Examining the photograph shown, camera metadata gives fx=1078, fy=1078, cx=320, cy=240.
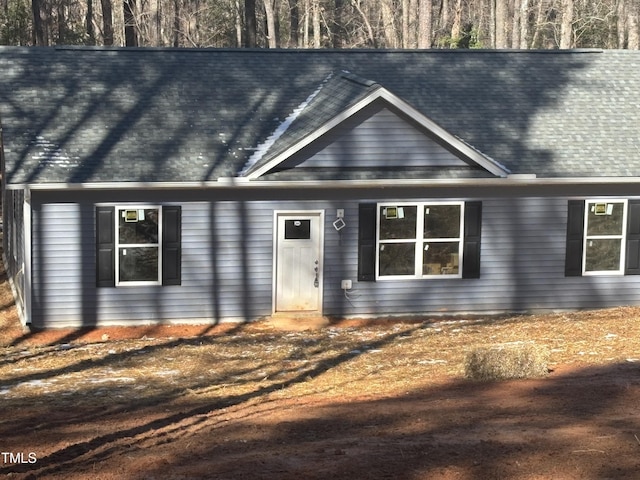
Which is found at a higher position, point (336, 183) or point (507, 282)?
point (336, 183)

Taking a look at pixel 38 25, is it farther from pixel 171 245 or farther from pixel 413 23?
pixel 171 245

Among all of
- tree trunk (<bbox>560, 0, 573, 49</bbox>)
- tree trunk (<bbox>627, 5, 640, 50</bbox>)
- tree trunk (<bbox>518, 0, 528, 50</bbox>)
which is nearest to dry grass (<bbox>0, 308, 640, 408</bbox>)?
tree trunk (<bbox>627, 5, 640, 50</bbox>)

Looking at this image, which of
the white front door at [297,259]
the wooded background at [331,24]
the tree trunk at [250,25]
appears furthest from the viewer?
the wooded background at [331,24]

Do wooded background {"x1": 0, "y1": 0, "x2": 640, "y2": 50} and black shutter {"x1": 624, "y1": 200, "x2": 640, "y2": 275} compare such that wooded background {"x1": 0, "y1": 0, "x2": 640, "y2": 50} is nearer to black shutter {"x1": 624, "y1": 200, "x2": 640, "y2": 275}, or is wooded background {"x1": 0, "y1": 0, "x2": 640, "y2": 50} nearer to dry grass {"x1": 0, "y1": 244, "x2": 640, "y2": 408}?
black shutter {"x1": 624, "y1": 200, "x2": 640, "y2": 275}

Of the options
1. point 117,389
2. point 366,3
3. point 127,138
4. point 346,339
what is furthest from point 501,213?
point 366,3

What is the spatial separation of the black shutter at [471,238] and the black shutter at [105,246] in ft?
22.2

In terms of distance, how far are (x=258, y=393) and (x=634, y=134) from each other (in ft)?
37.9

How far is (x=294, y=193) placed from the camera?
20359 mm

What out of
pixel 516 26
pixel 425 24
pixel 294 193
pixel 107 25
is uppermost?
pixel 516 26

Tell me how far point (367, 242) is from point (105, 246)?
4.95 meters

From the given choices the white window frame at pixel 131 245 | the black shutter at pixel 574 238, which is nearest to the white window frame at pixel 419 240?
the black shutter at pixel 574 238

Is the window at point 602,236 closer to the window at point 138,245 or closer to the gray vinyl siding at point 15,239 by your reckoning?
the window at point 138,245

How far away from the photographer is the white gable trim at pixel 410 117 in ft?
65.0

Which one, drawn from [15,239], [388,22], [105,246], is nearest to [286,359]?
[105,246]
